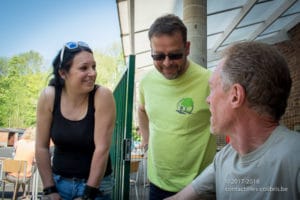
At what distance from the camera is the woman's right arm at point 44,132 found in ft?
7.41

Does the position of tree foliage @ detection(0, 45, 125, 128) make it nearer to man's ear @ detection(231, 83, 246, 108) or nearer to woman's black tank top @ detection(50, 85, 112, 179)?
woman's black tank top @ detection(50, 85, 112, 179)

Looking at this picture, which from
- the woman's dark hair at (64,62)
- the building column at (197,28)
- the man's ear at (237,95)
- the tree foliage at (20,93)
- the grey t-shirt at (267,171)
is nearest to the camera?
the grey t-shirt at (267,171)

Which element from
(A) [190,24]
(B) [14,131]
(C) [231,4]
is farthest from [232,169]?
(B) [14,131]

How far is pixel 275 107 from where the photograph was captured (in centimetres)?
127

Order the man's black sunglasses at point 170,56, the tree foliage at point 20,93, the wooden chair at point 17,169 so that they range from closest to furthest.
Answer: the man's black sunglasses at point 170,56, the wooden chair at point 17,169, the tree foliage at point 20,93

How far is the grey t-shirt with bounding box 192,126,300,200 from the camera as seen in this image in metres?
1.14

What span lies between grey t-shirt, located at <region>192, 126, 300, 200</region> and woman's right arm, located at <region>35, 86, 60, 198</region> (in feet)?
4.19

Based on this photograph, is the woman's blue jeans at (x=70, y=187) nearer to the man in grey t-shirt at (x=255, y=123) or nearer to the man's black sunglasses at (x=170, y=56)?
the man's black sunglasses at (x=170, y=56)

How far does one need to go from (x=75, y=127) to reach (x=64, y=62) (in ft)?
1.43

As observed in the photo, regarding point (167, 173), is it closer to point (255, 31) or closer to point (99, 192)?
point (99, 192)

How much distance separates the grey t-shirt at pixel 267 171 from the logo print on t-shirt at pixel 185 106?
69 cm

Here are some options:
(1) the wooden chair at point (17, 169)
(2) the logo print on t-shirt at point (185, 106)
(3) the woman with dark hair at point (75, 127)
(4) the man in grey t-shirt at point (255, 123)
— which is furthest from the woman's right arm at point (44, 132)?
(1) the wooden chair at point (17, 169)

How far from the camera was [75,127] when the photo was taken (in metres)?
2.16

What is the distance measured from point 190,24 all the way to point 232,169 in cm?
323
